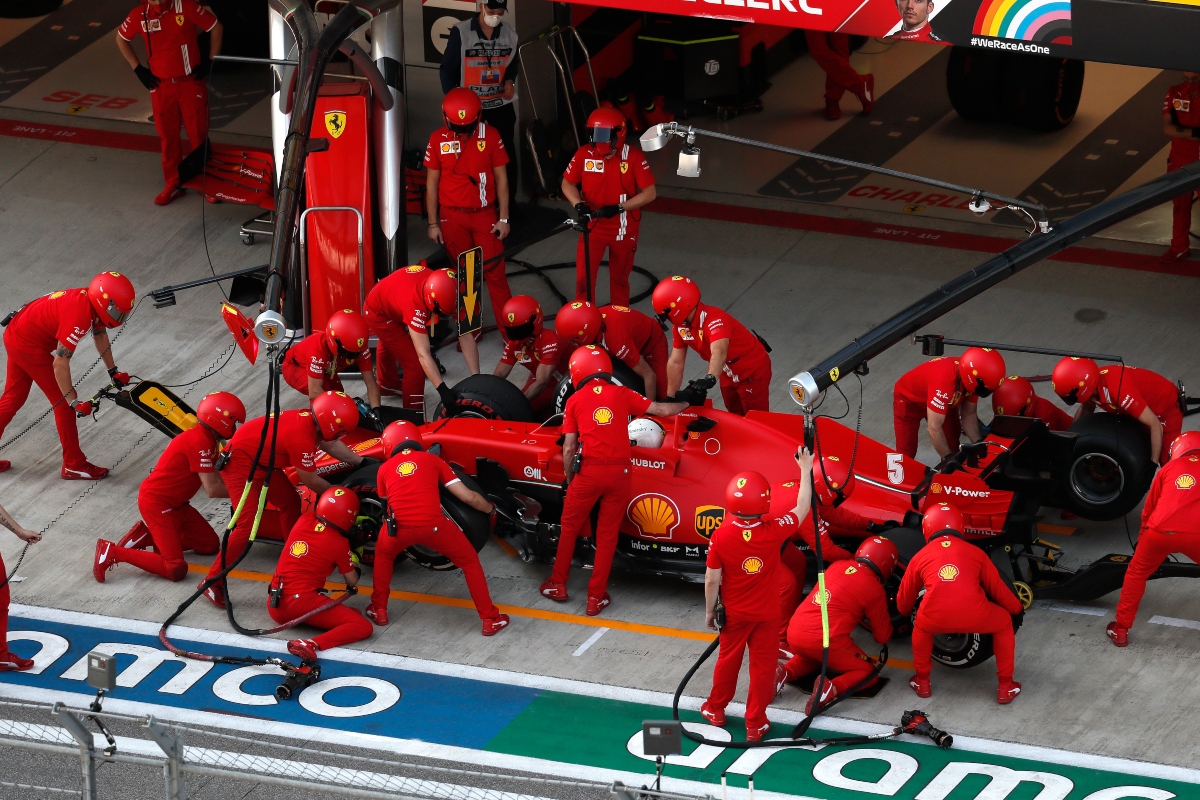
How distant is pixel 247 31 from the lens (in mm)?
19797

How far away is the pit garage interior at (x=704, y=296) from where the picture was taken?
10062 mm

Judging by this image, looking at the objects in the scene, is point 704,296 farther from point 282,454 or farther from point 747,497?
point 747,497

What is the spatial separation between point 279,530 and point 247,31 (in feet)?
32.0

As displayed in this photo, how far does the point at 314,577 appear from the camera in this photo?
423 inches

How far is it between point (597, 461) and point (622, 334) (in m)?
1.95

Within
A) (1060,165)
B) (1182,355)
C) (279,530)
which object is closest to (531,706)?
(279,530)

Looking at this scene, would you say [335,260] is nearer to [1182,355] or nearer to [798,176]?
[798,176]

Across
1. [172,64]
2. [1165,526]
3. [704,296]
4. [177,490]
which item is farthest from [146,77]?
[1165,526]

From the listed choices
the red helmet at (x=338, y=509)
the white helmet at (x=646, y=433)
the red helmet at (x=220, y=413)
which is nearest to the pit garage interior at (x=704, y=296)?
the white helmet at (x=646, y=433)

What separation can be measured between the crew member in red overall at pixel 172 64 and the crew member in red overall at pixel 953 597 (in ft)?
30.2

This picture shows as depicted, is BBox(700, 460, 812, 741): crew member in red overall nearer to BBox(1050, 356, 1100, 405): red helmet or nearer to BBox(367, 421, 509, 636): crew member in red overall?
BBox(367, 421, 509, 636): crew member in red overall

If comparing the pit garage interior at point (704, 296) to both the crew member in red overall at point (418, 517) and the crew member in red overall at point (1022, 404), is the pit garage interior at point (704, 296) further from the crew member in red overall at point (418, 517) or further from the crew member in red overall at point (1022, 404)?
the crew member in red overall at point (1022, 404)

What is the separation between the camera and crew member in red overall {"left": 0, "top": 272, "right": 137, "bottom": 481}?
1231 centimetres

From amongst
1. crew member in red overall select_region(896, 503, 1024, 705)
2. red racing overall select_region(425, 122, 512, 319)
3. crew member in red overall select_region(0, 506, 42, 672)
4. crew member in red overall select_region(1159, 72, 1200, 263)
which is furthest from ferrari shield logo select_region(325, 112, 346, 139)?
crew member in red overall select_region(1159, 72, 1200, 263)
